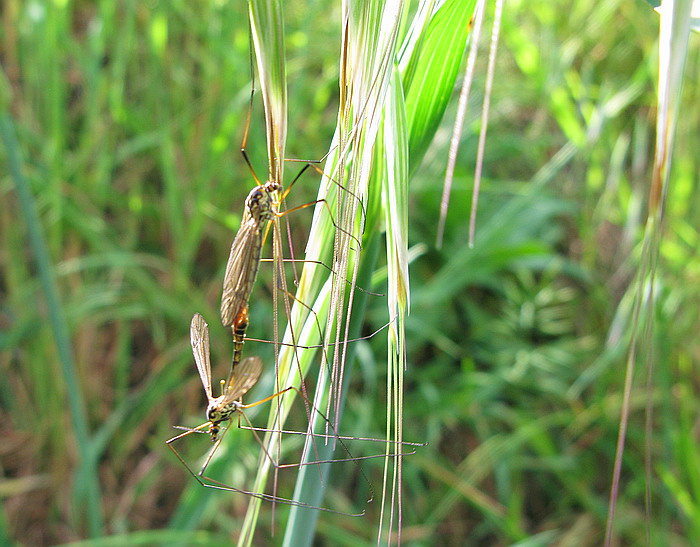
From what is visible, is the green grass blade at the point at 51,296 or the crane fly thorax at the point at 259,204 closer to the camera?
the crane fly thorax at the point at 259,204

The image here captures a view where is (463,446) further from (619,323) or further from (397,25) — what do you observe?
(397,25)

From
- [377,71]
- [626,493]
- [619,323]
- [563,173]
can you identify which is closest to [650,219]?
[377,71]

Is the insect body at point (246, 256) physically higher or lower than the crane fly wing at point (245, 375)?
higher

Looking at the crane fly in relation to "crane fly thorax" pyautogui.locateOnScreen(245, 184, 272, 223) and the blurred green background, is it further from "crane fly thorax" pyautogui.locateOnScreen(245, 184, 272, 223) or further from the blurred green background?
the blurred green background

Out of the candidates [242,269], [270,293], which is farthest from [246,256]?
[270,293]

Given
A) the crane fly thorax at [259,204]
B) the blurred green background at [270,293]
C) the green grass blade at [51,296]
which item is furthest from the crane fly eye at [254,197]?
the blurred green background at [270,293]

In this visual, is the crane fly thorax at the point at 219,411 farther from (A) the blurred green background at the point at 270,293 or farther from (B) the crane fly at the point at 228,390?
(A) the blurred green background at the point at 270,293
